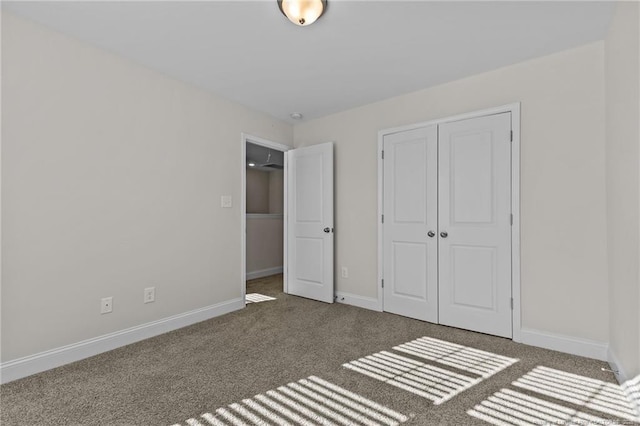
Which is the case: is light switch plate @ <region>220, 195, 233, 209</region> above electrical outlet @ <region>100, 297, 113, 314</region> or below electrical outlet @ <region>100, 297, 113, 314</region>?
above

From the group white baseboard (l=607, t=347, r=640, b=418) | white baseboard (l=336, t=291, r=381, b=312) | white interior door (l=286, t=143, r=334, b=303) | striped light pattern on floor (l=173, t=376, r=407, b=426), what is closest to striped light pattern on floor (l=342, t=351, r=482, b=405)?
striped light pattern on floor (l=173, t=376, r=407, b=426)

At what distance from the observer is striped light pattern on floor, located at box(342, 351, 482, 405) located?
186 cm

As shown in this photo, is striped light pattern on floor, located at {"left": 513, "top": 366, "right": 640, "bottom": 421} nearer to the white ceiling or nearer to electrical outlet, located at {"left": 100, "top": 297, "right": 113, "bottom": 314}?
the white ceiling

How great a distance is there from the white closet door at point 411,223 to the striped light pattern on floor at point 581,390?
3.61ft

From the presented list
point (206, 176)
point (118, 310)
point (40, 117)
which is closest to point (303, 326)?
point (118, 310)

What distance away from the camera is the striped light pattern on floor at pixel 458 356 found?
2156 mm

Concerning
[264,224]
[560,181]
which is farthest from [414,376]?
[264,224]

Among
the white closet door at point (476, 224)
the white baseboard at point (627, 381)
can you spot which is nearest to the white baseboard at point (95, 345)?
the white closet door at point (476, 224)

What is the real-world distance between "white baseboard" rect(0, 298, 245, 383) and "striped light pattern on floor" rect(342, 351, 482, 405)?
5.51 feet

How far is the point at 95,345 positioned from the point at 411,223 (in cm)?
293

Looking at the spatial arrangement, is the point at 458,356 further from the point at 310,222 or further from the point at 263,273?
the point at 263,273

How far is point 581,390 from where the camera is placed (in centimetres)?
186

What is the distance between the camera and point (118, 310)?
253 cm

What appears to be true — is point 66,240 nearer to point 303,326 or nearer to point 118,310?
point 118,310
